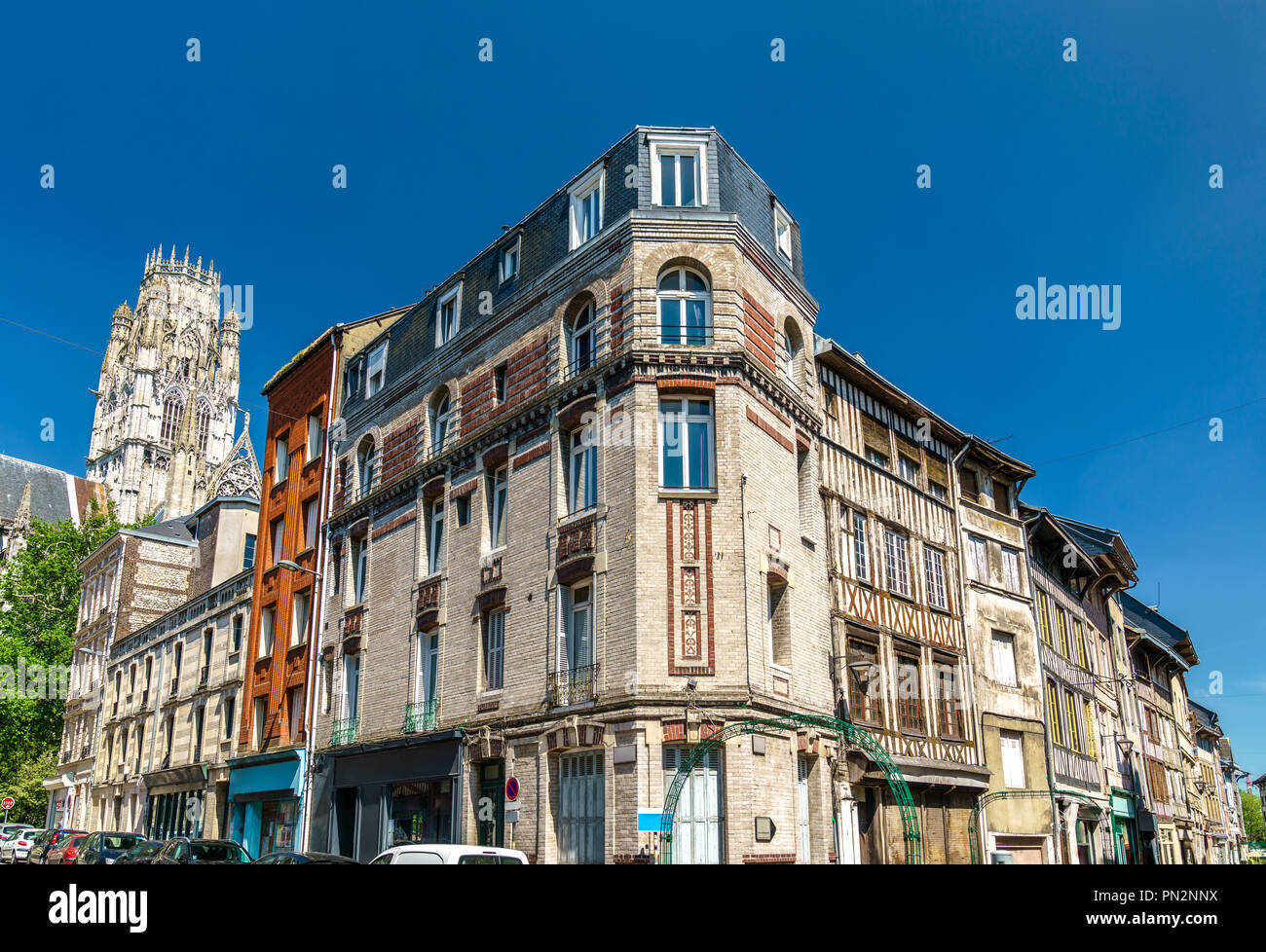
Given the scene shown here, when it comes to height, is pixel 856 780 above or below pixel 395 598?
below

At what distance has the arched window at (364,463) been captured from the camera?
28.6 meters

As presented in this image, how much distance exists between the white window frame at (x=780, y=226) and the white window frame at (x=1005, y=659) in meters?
12.6

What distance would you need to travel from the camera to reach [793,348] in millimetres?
23094

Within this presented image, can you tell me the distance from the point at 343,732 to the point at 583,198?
50.2 feet

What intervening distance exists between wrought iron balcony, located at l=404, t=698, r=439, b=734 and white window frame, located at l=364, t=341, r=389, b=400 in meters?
9.65

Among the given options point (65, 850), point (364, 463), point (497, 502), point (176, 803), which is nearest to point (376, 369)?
point (364, 463)

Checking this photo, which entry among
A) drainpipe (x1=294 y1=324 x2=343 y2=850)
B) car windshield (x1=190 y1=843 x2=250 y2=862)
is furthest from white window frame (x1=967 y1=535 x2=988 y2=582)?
car windshield (x1=190 y1=843 x2=250 y2=862)

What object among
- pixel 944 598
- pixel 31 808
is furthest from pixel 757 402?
pixel 31 808

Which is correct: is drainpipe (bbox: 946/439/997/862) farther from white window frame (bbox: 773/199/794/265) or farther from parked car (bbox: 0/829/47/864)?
parked car (bbox: 0/829/47/864)

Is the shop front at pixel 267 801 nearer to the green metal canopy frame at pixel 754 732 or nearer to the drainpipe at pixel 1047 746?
the green metal canopy frame at pixel 754 732

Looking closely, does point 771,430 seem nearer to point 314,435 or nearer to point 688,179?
point 688,179

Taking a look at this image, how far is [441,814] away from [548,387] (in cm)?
989
